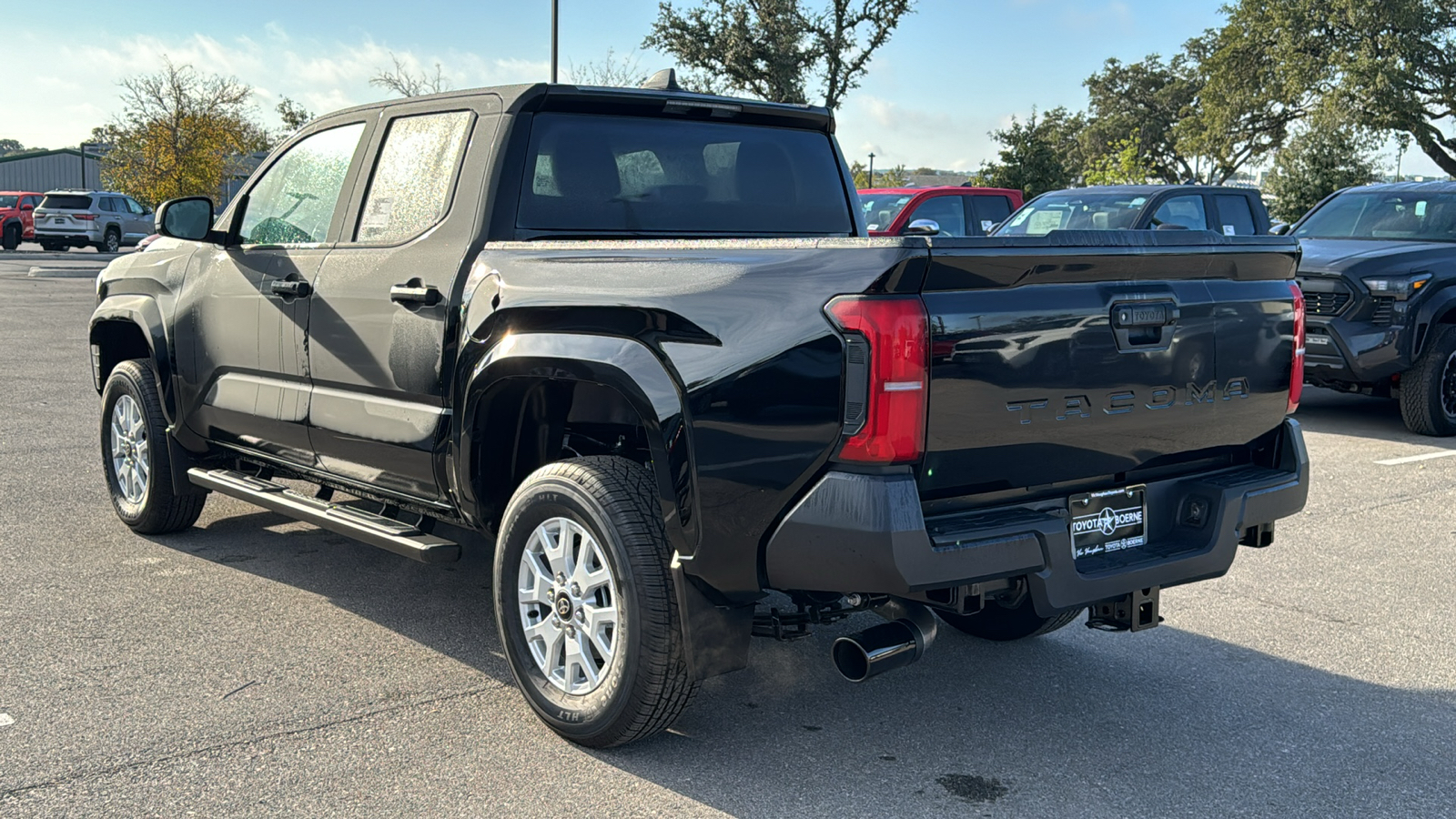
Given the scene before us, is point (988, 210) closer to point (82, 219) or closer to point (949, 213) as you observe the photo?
point (949, 213)

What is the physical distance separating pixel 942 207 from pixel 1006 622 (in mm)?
11946

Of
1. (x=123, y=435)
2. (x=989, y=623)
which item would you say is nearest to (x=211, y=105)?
(x=123, y=435)

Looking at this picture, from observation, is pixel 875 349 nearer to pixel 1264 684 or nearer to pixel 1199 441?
pixel 1199 441

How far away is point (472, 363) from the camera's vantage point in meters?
3.99

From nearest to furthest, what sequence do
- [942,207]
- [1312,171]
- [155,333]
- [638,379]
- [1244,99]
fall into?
1. [638,379]
2. [155,333]
3. [942,207]
4. [1312,171]
5. [1244,99]

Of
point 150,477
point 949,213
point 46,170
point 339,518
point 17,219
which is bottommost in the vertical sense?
point 150,477

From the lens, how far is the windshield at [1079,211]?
12.5 metres

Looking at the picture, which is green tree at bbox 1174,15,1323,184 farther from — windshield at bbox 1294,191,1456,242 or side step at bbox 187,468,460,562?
side step at bbox 187,468,460,562

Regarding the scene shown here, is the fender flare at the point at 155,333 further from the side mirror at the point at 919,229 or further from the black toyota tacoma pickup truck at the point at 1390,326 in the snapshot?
the black toyota tacoma pickup truck at the point at 1390,326

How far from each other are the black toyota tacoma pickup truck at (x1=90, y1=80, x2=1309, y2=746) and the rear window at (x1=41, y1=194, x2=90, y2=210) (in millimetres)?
36723

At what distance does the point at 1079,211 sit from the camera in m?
12.6

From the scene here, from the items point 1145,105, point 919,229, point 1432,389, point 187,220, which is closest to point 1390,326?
point 1432,389

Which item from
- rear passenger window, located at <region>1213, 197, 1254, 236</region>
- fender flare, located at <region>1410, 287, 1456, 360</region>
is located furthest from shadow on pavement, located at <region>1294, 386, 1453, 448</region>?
rear passenger window, located at <region>1213, 197, 1254, 236</region>

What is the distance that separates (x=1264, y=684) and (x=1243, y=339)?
1.30m
